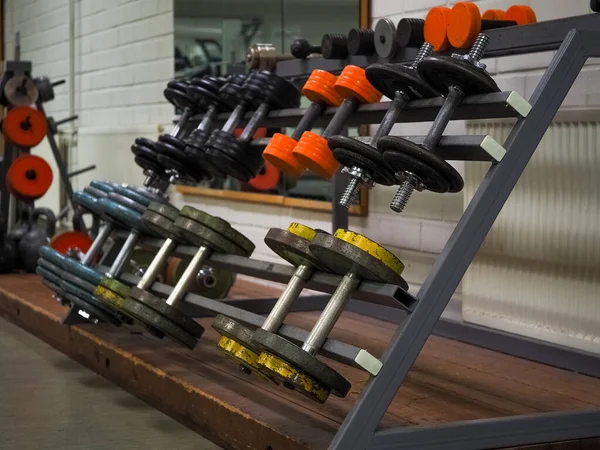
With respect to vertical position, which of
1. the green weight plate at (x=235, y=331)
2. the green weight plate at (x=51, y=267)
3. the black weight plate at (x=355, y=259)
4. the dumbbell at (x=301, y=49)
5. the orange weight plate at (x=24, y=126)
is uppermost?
the dumbbell at (x=301, y=49)

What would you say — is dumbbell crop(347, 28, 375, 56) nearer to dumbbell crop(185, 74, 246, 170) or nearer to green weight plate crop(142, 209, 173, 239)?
dumbbell crop(185, 74, 246, 170)

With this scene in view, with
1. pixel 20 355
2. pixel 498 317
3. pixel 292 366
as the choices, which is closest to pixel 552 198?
pixel 498 317

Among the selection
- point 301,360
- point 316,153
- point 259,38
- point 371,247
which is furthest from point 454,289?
point 259,38

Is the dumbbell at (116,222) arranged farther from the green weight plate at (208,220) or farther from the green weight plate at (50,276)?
the green weight plate at (208,220)

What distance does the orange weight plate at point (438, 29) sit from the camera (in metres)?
2.44

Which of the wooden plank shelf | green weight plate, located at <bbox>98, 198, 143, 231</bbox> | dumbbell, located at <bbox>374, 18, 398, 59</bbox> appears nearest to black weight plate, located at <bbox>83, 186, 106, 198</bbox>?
green weight plate, located at <bbox>98, 198, 143, 231</bbox>

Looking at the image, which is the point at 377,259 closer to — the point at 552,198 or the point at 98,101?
the point at 552,198

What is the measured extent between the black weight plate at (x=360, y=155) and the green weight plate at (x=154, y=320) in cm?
74

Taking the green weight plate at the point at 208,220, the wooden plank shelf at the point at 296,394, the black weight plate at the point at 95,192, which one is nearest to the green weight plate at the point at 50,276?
the wooden plank shelf at the point at 296,394

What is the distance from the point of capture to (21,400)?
288 cm

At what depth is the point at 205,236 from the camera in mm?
2605

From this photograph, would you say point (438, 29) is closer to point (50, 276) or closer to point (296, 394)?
point (296, 394)

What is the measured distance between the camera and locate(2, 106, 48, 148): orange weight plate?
4676mm

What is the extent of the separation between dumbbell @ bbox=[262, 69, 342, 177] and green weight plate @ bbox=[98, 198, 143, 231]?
0.61 m
